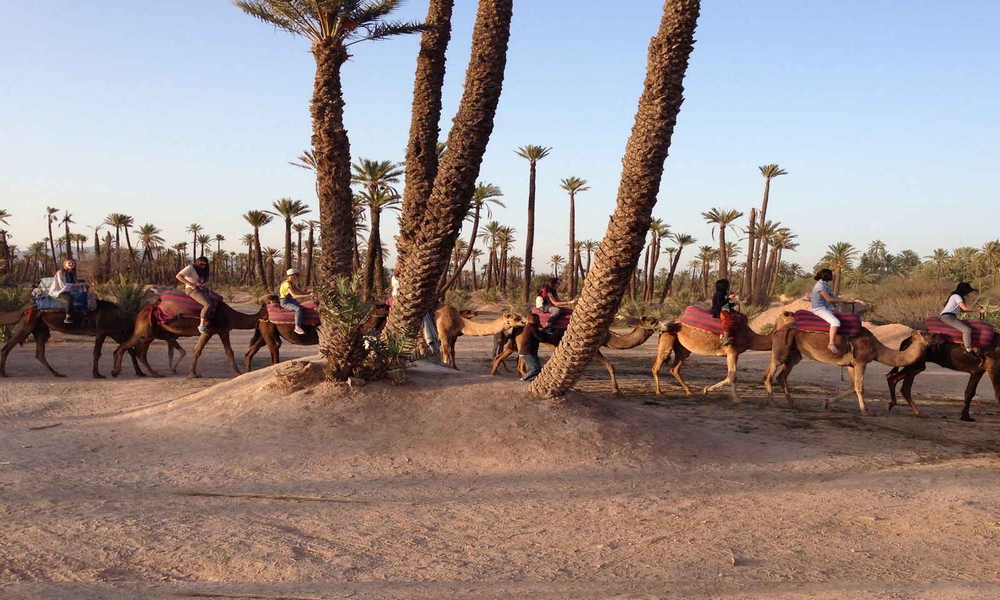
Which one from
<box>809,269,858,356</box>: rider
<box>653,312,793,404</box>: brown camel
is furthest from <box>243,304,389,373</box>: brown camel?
<box>809,269,858,356</box>: rider

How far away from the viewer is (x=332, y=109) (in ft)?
43.2

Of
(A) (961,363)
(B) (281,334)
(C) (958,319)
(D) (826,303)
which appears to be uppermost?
(D) (826,303)

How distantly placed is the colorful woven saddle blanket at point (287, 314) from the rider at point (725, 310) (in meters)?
7.17

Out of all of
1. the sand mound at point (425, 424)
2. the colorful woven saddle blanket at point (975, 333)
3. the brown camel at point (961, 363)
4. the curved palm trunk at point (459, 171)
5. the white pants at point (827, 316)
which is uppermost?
the curved palm trunk at point (459, 171)

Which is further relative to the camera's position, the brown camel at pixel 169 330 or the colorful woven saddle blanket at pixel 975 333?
the brown camel at pixel 169 330

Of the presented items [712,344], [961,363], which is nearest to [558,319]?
[712,344]

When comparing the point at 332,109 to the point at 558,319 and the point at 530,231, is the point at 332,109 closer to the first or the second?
the point at 558,319

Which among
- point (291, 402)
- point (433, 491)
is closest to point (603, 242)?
point (433, 491)

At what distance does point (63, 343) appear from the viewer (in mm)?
19875

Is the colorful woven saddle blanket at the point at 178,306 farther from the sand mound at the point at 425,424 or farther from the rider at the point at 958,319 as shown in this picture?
the rider at the point at 958,319

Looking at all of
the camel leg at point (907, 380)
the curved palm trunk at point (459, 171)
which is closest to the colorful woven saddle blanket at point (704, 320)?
the camel leg at point (907, 380)

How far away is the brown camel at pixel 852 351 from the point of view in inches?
483

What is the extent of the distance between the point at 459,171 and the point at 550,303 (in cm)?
385

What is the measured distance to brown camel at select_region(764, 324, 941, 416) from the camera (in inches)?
483
